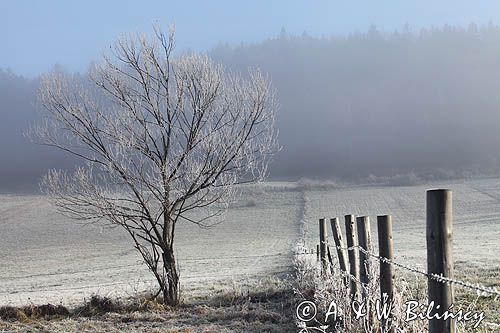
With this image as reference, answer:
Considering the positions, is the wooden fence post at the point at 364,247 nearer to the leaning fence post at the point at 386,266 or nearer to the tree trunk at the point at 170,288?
the leaning fence post at the point at 386,266

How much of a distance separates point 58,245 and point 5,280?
1939 centimetres

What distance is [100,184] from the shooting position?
13766 mm

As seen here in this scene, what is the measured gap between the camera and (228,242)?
→ 47.3 metres

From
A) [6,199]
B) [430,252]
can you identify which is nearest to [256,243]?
[430,252]

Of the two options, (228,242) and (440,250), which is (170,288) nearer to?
(440,250)

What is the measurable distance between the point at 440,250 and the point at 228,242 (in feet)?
143

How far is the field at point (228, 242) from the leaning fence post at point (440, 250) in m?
9.27

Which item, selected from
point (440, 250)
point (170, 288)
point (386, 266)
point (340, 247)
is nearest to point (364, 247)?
point (386, 266)

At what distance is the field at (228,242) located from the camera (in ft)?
70.3

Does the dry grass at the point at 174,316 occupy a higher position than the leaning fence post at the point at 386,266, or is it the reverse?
the leaning fence post at the point at 386,266

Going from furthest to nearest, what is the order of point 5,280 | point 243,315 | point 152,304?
point 5,280, point 152,304, point 243,315

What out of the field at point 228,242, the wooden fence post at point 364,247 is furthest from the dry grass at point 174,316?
the wooden fence post at point 364,247

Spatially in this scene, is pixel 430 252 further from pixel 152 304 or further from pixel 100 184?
pixel 100 184

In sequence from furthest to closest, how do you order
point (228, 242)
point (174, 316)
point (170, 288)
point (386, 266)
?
point (228, 242) → point (170, 288) → point (174, 316) → point (386, 266)
